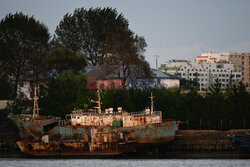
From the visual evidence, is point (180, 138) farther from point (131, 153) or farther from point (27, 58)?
point (27, 58)

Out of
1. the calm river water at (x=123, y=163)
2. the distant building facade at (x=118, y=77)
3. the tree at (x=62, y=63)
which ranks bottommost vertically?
the calm river water at (x=123, y=163)

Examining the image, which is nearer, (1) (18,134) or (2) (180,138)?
(2) (180,138)

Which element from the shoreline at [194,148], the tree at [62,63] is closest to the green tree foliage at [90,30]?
the tree at [62,63]

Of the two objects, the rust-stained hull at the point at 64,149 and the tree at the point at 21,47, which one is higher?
the tree at the point at 21,47

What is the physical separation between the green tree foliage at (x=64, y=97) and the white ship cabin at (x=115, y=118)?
12.9 meters

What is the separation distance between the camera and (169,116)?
78.4 meters

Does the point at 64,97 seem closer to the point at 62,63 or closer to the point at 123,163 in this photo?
the point at 62,63

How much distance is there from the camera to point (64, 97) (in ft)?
275

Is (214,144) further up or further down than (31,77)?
further down

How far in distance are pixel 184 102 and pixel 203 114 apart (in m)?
3.86

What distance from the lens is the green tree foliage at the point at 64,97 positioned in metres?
82.5

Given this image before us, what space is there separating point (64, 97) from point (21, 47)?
24348 mm

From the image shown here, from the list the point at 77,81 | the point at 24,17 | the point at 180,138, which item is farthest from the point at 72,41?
the point at 180,138

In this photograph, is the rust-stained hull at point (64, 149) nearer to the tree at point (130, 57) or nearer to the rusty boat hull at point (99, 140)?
the rusty boat hull at point (99, 140)
